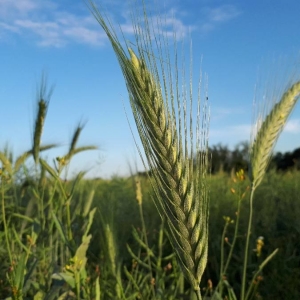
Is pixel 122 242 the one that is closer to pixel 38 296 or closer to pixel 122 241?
pixel 122 241

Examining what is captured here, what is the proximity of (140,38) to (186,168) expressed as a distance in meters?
0.27

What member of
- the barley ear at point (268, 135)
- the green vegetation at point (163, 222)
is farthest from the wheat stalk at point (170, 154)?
the barley ear at point (268, 135)

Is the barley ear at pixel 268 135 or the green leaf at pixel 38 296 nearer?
the green leaf at pixel 38 296

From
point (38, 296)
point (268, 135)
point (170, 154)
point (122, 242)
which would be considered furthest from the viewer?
point (122, 242)

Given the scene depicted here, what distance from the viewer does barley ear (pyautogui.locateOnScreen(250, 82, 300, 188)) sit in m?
1.72

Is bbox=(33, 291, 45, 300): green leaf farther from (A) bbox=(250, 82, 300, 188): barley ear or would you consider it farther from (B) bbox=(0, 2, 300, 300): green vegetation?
(A) bbox=(250, 82, 300, 188): barley ear

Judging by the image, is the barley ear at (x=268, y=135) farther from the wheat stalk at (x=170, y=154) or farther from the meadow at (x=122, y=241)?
the wheat stalk at (x=170, y=154)

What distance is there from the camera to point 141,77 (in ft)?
3.44

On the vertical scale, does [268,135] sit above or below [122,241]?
above

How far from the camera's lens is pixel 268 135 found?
1.77 meters

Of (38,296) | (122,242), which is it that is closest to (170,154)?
(38,296)

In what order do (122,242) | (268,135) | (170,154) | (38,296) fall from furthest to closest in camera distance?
(122,242) < (268,135) < (38,296) < (170,154)

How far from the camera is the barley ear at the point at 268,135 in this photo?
172 centimetres

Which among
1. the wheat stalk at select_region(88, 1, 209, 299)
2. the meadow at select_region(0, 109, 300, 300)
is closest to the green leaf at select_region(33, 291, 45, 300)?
the meadow at select_region(0, 109, 300, 300)
